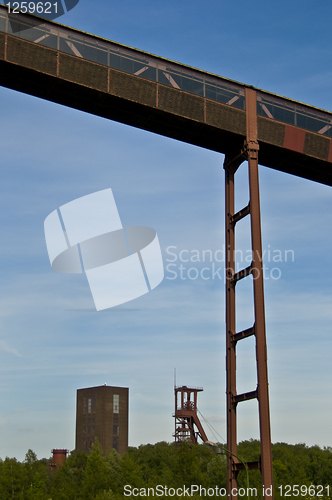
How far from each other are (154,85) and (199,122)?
2.61 metres

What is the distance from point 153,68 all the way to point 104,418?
11269 cm

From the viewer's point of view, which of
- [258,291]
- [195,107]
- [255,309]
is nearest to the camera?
Answer: [255,309]

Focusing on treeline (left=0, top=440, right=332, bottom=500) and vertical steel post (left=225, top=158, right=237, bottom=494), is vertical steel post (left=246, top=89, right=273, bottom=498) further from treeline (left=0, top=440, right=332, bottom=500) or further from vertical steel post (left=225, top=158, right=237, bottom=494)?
treeline (left=0, top=440, right=332, bottom=500)

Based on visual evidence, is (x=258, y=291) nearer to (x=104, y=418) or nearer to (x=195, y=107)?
(x=195, y=107)

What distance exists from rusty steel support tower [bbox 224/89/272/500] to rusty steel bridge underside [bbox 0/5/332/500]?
0.14 feet

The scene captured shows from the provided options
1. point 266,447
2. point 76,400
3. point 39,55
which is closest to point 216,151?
point 39,55

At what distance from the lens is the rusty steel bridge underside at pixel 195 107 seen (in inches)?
926

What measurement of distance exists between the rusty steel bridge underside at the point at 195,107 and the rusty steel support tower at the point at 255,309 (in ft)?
0.14

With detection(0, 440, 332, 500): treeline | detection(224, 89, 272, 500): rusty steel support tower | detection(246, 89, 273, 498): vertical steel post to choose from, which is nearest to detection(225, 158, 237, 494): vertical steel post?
detection(224, 89, 272, 500): rusty steel support tower

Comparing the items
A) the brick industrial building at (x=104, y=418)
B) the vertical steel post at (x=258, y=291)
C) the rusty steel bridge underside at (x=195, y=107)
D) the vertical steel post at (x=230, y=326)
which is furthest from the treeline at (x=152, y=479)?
the rusty steel bridge underside at (x=195, y=107)

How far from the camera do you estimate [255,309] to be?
24250 millimetres

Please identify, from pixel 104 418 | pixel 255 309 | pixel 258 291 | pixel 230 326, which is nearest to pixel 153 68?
pixel 258 291

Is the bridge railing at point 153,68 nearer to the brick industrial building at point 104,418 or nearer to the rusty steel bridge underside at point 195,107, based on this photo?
the rusty steel bridge underside at point 195,107

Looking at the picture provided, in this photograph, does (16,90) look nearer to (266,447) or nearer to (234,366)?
(234,366)
